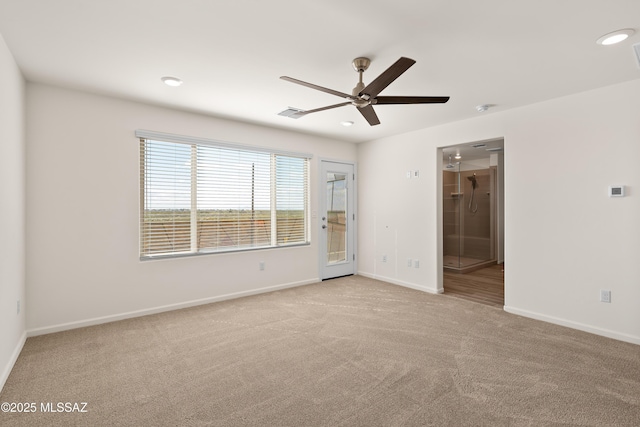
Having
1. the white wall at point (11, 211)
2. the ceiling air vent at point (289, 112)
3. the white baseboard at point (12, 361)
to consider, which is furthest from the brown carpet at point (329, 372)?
the ceiling air vent at point (289, 112)

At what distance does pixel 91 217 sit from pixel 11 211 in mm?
856

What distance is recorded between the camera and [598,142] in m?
3.21

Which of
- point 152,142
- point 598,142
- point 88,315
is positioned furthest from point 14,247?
point 598,142

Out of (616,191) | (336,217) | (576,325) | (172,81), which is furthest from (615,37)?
(336,217)

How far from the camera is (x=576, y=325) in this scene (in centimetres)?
334

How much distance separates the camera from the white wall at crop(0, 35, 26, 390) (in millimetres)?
2312

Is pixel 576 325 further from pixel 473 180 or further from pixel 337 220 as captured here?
pixel 473 180

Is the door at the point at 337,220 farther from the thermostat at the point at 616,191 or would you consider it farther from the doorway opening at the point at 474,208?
the thermostat at the point at 616,191

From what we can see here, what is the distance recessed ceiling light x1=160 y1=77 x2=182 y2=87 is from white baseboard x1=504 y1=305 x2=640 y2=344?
4.49m

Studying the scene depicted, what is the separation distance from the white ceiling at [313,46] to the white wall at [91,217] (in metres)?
0.32

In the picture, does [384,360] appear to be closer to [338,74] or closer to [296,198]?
[338,74]

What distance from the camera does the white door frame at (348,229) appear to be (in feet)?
17.7

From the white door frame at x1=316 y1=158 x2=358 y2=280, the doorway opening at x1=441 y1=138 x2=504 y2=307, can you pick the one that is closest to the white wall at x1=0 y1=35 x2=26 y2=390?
the white door frame at x1=316 y1=158 x2=358 y2=280

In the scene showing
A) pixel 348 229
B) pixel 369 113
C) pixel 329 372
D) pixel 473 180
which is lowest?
pixel 329 372
